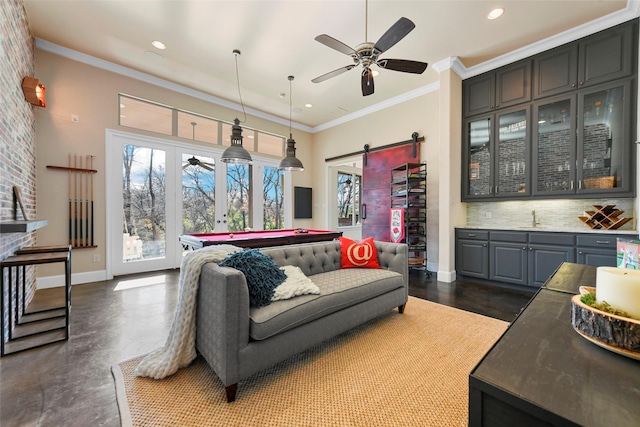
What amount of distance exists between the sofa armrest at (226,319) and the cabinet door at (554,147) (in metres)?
4.17

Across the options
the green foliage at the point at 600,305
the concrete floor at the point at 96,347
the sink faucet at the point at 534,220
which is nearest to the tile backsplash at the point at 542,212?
the sink faucet at the point at 534,220

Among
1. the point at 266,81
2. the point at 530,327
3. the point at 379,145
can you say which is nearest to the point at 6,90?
the point at 266,81

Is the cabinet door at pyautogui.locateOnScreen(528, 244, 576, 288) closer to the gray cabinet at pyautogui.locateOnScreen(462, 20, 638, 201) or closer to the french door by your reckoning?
the gray cabinet at pyautogui.locateOnScreen(462, 20, 638, 201)

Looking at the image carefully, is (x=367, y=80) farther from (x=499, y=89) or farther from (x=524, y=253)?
(x=524, y=253)

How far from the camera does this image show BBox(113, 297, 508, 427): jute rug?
1392 mm

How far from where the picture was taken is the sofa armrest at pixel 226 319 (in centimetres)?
149

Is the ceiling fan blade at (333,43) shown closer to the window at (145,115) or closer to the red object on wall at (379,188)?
the red object on wall at (379,188)

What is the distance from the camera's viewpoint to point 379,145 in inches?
217

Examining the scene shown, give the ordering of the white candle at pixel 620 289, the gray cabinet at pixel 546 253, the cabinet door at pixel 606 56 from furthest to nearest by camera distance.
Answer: the gray cabinet at pixel 546 253 → the cabinet door at pixel 606 56 → the white candle at pixel 620 289

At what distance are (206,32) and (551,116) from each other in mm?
4761

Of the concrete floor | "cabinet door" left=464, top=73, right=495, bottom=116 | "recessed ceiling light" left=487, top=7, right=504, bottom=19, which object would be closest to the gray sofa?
the concrete floor

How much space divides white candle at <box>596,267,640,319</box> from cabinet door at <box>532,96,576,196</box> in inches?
140

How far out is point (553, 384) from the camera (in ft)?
2.00

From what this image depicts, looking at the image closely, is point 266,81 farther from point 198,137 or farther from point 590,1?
point 590,1
